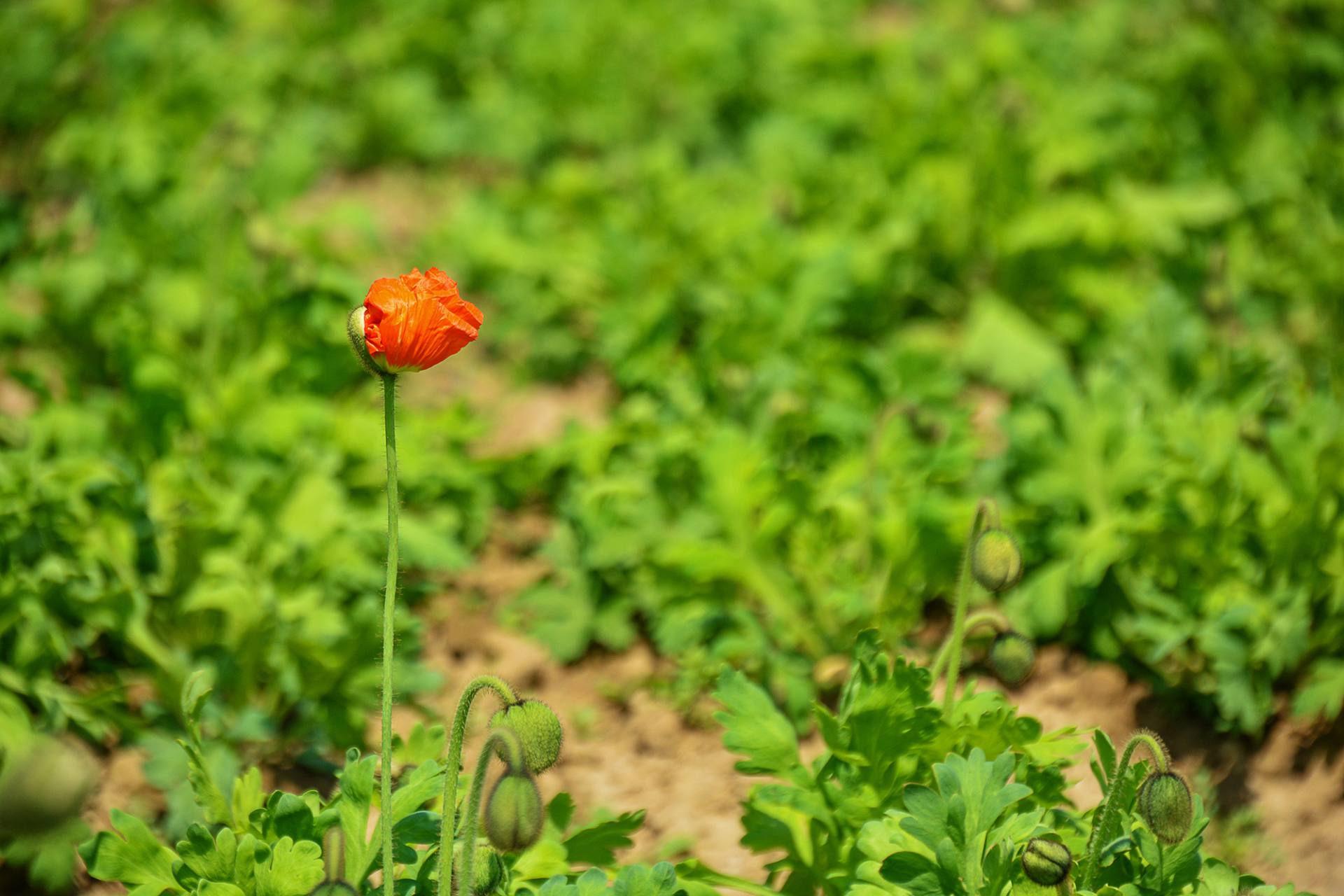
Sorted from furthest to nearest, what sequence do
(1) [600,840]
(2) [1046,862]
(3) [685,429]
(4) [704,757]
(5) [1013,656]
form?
(3) [685,429] → (4) [704,757] → (5) [1013,656] → (1) [600,840] → (2) [1046,862]

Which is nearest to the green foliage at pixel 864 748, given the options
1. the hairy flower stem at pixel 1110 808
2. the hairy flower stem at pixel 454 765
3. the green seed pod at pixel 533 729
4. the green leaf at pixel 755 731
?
the green leaf at pixel 755 731

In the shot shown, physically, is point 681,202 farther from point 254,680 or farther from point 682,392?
point 254,680

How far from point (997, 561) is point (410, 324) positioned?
114 cm

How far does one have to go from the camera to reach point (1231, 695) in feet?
9.43

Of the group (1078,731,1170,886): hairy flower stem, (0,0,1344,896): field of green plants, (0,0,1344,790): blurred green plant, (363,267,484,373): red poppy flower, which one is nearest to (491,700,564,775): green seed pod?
(0,0,1344,896): field of green plants

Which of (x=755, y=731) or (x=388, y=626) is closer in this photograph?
(x=388, y=626)

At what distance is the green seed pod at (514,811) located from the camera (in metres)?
1.81

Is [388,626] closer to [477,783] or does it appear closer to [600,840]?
[477,783]

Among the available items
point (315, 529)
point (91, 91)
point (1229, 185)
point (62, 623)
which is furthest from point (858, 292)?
point (91, 91)

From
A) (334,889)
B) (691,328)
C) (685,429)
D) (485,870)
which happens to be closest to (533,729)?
(485,870)

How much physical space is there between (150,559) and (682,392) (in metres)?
1.49

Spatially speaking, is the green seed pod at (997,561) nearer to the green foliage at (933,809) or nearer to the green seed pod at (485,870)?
the green foliage at (933,809)

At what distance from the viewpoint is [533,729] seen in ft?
6.21

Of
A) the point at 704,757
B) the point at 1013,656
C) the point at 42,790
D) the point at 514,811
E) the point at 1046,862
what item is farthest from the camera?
the point at 704,757
